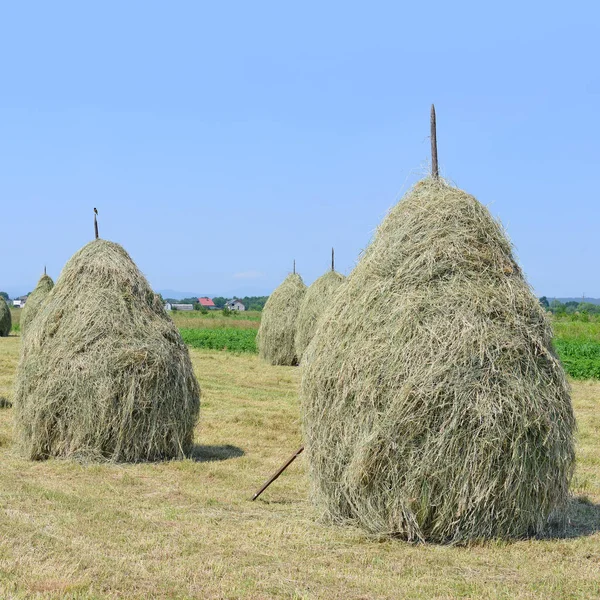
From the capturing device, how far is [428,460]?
20.7 feet

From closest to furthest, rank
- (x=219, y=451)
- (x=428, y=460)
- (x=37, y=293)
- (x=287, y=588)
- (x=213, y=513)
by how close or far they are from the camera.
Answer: (x=287, y=588), (x=428, y=460), (x=213, y=513), (x=219, y=451), (x=37, y=293)

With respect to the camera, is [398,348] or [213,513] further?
[213,513]

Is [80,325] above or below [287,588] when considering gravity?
above

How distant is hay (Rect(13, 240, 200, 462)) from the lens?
32.0 feet

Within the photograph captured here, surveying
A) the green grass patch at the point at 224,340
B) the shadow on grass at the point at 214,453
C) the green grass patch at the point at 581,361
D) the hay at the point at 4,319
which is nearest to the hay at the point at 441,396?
the shadow on grass at the point at 214,453

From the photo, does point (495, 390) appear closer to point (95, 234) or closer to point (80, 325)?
point (80, 325)

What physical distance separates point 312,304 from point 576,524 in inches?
704

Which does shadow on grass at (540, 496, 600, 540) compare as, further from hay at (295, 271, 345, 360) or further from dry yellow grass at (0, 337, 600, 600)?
hay at (295, 271, 345, 360)

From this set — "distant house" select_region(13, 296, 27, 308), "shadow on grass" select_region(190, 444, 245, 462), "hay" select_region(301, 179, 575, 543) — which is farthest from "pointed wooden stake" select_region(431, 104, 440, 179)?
"distant house" select_region(13, 296, 27, 308)

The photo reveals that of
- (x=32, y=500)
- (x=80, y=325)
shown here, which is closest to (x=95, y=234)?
(x=80, y=325)

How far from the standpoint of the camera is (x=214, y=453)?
35.8 ft

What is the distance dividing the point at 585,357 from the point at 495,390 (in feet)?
63.3

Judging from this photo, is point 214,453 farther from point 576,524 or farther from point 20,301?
point 20,301

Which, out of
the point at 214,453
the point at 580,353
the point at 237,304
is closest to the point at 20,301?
the point at 237,304
